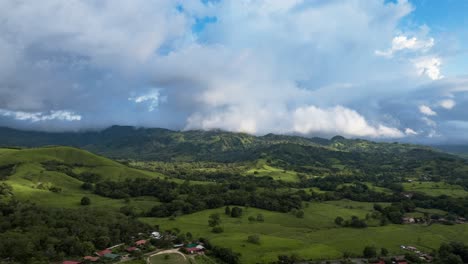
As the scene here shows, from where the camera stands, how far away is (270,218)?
139 m

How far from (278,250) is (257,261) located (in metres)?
11.1

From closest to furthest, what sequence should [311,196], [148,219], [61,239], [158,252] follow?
[61,239], [158,252], [148,219], [311,196]

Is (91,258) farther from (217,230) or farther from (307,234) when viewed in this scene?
(307,234)

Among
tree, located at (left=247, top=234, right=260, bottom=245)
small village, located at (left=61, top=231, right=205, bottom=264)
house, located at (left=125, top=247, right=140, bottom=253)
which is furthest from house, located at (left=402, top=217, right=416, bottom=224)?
house, located at (left=125, top=247, right=140, bottom=253)

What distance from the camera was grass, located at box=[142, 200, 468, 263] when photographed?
99.8m

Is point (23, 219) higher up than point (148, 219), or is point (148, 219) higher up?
point (23, 219)

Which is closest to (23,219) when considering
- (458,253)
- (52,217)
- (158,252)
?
(52,217)

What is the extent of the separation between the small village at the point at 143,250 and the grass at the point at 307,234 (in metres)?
9.41

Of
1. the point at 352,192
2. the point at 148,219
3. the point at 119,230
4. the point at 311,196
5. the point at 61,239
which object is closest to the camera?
the point at 61,239

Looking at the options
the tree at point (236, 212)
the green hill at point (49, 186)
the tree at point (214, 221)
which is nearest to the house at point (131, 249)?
the tree at point (214, 221)

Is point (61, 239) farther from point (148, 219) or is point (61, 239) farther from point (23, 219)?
point (148, 219)

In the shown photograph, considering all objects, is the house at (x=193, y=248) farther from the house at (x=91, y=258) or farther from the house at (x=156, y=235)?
the house at (x=91, y=258)

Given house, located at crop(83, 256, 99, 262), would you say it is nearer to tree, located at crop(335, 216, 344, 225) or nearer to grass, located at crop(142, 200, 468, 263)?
grass, located at crop(142, 200, 468, 263)

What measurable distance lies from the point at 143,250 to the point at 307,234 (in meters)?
59.1
